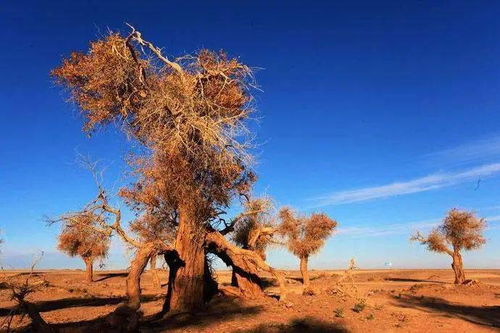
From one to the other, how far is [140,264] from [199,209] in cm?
367

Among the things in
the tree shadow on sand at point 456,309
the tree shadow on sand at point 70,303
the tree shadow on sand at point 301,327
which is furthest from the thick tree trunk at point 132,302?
the tree shadow on sand at point 456,309

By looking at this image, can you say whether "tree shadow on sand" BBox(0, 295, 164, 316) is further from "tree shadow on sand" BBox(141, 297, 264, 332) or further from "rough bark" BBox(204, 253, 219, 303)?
"tree shadow on sand" BBox(141, 297, 264, 332)

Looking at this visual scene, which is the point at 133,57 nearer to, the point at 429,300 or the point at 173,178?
the point at 173,178

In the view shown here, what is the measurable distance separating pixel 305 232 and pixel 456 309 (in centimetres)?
2217

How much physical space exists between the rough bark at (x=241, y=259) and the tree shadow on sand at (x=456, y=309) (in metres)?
9.50

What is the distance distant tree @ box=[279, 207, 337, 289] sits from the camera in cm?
4872

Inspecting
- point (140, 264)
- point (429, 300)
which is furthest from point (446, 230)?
point (140, 264)

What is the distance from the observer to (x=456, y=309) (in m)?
28.5

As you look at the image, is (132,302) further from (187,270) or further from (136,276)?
(187,270)

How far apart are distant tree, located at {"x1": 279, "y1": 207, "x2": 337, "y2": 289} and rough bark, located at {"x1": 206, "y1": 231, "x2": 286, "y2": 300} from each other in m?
26.1

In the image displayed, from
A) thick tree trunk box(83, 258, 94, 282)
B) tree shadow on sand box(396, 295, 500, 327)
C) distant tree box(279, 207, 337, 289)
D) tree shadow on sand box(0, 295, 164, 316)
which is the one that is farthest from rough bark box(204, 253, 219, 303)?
thick tree trunk box(83, 258, 94, 282)


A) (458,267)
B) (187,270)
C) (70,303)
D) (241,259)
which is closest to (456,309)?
(241,259)

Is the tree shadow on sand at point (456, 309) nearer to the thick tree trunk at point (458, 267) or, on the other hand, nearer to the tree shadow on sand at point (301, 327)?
the tree shadow on sand at point (301, 327)

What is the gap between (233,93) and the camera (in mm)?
20797
